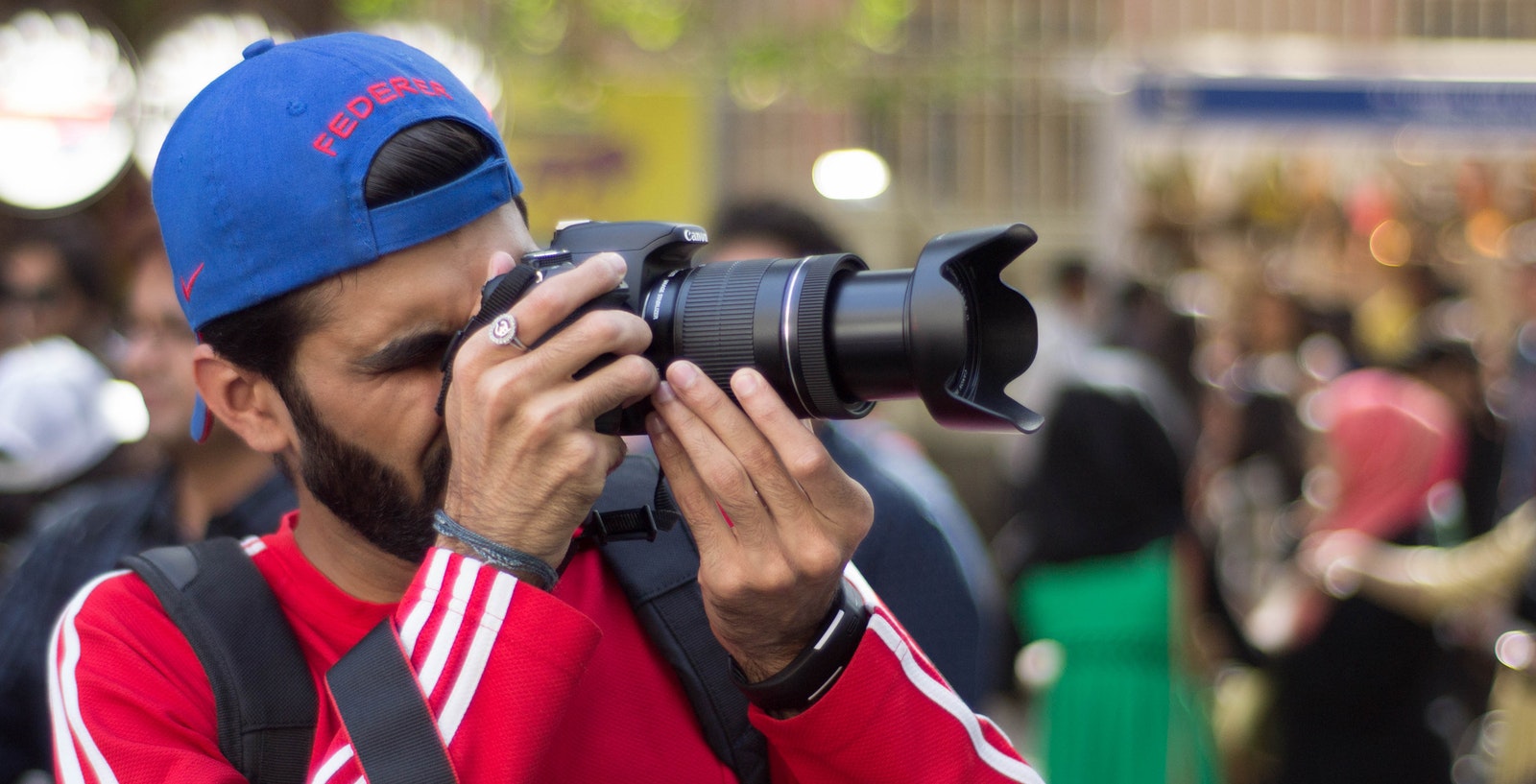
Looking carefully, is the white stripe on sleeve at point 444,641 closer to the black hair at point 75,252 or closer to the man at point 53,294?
the man at point 53,294

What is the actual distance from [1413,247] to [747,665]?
30.6ft

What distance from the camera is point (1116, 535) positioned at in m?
4.22

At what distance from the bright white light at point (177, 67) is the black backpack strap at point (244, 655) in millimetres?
5283

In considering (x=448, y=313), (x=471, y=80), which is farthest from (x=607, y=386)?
(x=471, y=80)

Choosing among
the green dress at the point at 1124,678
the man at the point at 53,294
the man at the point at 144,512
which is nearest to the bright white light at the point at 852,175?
the green dress at the point at 1124,678

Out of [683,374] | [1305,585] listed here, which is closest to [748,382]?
[683,374]

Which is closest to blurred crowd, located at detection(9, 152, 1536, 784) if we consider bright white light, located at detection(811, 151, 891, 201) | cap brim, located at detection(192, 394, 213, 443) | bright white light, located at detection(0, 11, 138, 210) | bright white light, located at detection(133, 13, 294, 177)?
bright white light, located at detection(0, 11, 138, 210)

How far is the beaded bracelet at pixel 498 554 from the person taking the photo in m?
1.12

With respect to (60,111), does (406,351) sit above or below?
above

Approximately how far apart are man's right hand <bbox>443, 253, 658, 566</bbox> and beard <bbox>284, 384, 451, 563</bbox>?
0.17 m

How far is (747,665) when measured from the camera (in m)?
1.22

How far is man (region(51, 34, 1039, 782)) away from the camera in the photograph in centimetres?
111

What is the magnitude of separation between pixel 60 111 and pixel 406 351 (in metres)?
5.43

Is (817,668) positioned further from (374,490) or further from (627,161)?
(627,161)
